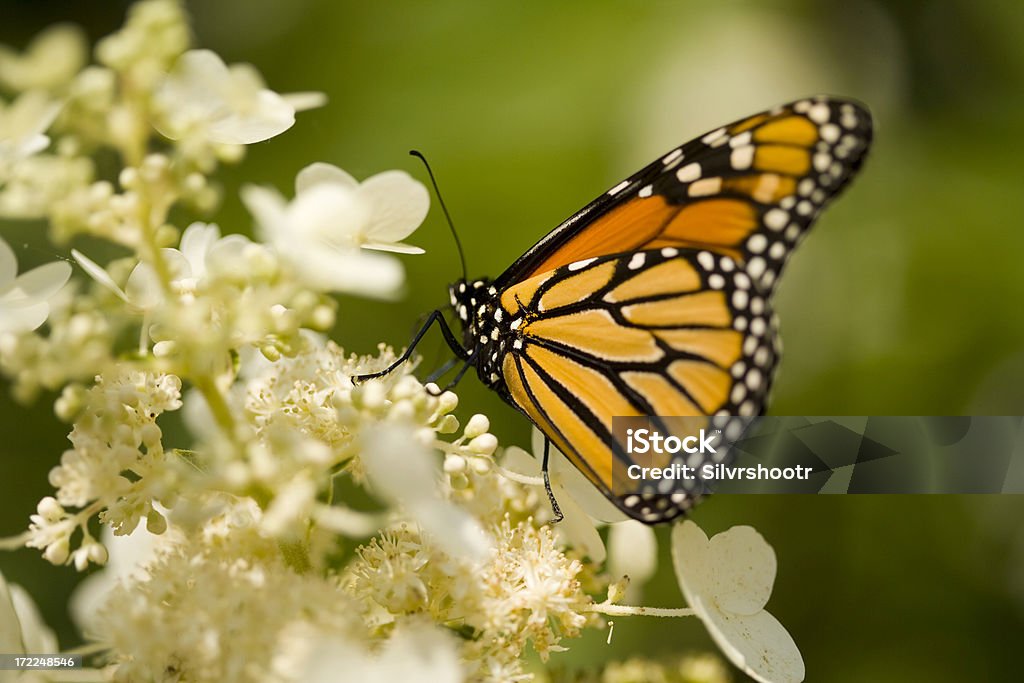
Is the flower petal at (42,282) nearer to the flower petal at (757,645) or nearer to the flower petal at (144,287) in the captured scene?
the flower petal at (144,287)

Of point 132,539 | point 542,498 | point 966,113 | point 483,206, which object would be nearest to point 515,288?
point 542,498

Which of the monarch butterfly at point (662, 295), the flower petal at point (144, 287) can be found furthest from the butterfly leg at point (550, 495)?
the flower petal at point (144, 287)

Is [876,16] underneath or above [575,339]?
above

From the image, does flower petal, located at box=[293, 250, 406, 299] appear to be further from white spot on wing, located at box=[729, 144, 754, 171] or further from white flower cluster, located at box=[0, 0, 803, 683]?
white spot on wing, located at box=[729, 144, 754, 171]

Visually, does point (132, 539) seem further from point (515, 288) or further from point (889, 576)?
point (889, 576)

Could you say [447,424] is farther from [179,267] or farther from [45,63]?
[45,63]

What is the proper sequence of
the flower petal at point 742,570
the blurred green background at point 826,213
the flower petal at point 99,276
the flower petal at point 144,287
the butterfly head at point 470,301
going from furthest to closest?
the blurred green background at point 826,213 < the butterfly head at point 470,301 < the flower petal at point 742,570 < the flower petal at point 144,287 < the flower petal at point 99,276

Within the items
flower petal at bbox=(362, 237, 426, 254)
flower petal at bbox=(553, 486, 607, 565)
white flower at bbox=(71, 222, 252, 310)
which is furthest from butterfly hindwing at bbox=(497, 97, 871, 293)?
white flower at bbox=(71, 222, 252, 310)
